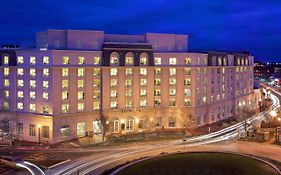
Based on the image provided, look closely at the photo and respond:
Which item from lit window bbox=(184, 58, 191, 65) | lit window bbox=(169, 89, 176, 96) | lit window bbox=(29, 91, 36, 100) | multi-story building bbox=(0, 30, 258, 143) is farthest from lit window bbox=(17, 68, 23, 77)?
lit window bbox=(184, 58, 191, 65)

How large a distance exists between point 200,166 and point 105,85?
36218 mm

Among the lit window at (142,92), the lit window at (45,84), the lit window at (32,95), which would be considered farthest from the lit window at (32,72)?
the lit window at (142,92)

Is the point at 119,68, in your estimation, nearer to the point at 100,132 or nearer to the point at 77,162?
the point at 100,132

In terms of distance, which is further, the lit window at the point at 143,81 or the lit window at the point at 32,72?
the lit window at the point at 143,81

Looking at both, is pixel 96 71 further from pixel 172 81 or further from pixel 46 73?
pixel 172 81

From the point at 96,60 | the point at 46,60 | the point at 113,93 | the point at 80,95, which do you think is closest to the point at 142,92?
the point at 113,93

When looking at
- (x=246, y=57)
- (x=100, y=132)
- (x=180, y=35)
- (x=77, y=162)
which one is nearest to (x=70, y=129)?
(x=100, y=132)

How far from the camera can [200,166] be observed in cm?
5212

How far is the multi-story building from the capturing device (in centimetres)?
7669

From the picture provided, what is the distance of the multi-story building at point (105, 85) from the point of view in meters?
76.7

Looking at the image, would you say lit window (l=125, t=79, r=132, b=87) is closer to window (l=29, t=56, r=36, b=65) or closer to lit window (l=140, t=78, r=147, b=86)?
lit window (l=140, t=78, r=147, b=86)

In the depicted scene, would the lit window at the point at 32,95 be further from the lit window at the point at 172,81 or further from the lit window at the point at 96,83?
the lit window at the point at 172,81

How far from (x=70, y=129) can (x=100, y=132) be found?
684cm

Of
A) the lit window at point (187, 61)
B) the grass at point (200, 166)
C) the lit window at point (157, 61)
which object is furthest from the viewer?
the lit window at point (187, 61)
